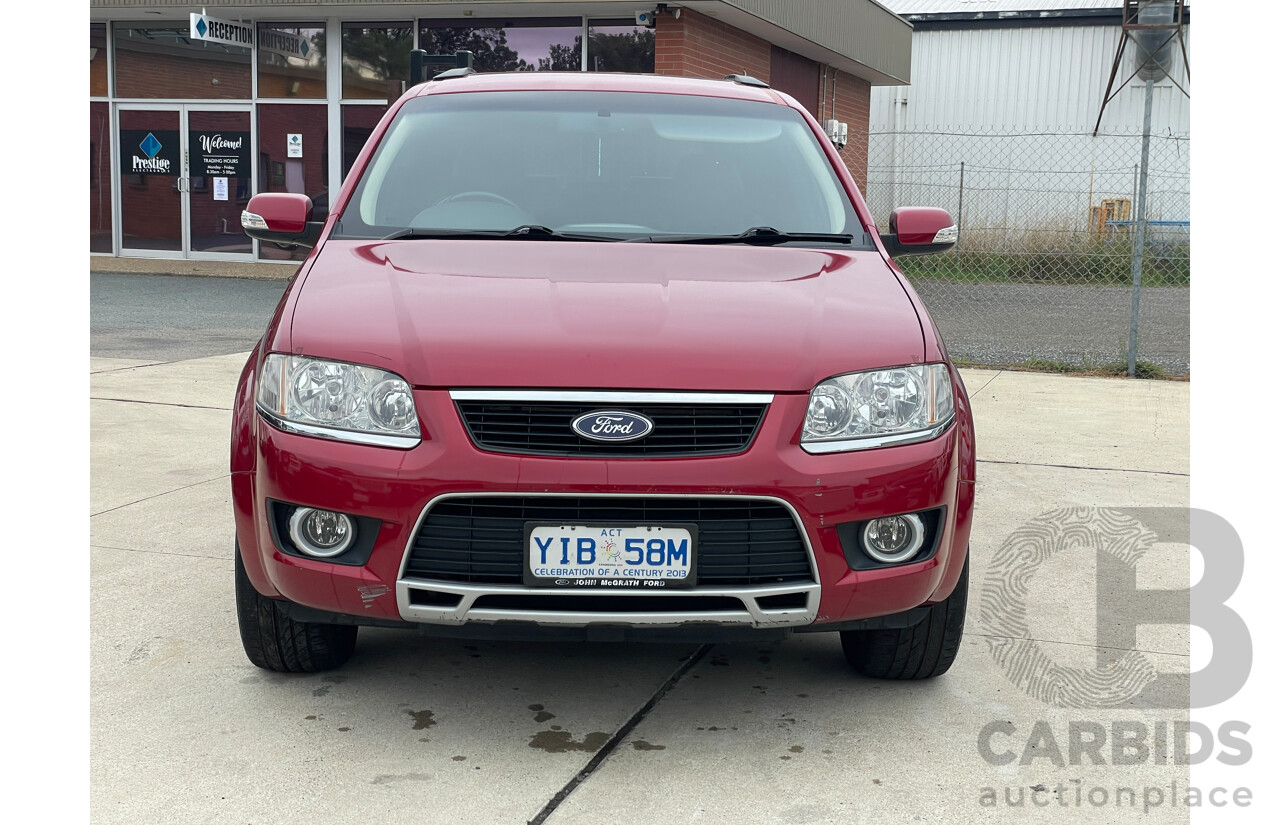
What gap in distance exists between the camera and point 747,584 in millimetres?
2834


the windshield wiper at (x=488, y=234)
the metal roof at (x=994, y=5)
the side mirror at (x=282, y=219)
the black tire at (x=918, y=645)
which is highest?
the metal roof at (x=994, y=5)

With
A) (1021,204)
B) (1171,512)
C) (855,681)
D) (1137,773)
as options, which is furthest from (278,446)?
(1021,204)

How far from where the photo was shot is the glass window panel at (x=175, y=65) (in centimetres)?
1833

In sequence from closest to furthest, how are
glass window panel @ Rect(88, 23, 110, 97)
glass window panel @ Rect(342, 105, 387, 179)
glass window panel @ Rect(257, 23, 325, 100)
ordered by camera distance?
glass window panel @ Rect(342, 105, 387, 179) < glass window panel @ Rect(257, 23, 325, 100) < glass window panel @ Rect(88, 23, 110, 97)

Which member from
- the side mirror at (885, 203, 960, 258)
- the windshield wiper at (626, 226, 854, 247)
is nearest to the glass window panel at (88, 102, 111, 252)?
the side mirror at (885, 203, 960, 258)

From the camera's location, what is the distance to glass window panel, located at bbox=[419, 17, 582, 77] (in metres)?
16.5

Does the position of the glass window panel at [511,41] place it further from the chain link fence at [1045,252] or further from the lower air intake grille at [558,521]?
the lower air intake grille at [558,521]

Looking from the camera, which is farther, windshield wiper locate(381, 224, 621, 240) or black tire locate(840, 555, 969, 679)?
windshield wiper locate(381, 224, 621, 240)

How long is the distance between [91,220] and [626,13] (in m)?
9.22

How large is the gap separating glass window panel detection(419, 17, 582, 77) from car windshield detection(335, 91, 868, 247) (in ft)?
41.4

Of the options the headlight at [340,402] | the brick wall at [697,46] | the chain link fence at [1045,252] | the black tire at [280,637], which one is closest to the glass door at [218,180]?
the brick wall at [697,46]

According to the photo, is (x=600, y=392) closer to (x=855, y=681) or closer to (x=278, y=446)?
(x=278, y=446)

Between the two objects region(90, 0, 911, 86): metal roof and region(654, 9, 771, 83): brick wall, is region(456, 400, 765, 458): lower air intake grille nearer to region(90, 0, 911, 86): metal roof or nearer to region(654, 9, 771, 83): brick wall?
region(654, 9, 771, 83): brick wall

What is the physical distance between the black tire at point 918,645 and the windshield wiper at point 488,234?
4.53 ft
